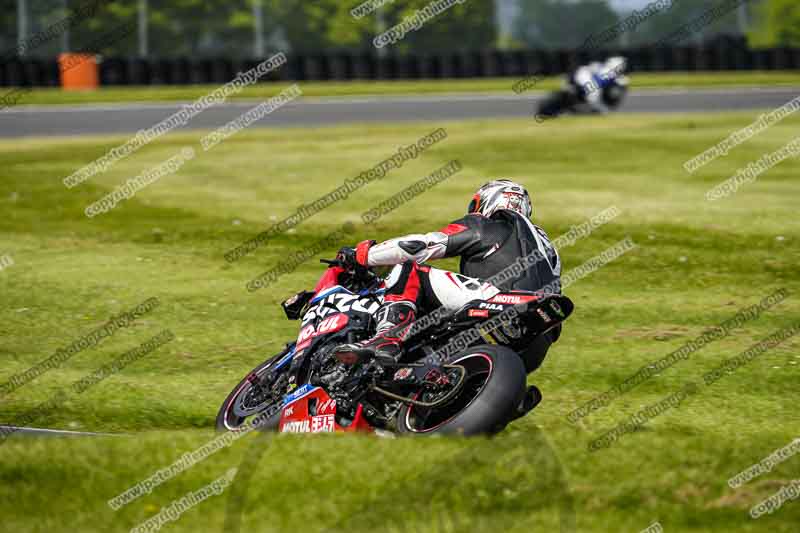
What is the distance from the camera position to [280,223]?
15977 millimetres

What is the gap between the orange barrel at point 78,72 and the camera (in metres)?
38.4

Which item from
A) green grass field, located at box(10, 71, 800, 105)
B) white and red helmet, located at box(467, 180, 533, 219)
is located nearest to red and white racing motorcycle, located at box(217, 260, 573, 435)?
white and red helmet, located at box(467, 180, 533, 219)

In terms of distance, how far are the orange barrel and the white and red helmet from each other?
3366 cm

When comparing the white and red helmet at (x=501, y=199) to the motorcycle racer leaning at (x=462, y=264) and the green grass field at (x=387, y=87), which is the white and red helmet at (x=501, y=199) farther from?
the green grass field at (x=387, y=87)

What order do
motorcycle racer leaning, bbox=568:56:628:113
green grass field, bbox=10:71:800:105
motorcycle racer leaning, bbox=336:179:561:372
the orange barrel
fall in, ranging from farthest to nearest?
1. the orange barrel
2. green grass field, bbox=10:71:800:105
3. motorcycle racer leaning, bbox=568:56:628:113
4. motorcycle racer leaning, bbox=336:179:561:372

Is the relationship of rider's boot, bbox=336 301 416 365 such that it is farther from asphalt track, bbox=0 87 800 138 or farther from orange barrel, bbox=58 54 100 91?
orange barrel, bbox=58 54 100 91

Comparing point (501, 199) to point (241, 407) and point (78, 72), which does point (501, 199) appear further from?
point (78, 72)

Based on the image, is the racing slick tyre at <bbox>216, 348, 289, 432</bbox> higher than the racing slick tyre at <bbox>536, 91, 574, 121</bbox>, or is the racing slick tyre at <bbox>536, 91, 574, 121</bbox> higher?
the racing slick tyre at <bbox>216, 348, 289, 432</bbox>

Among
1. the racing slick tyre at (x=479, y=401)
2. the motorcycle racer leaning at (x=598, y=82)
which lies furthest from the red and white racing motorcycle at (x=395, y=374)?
the motorcycle racer leaning at (x=598, y=82)

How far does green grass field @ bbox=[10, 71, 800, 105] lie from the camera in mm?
35531

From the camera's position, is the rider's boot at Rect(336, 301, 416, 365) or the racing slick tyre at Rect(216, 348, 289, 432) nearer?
the rider's boot at Rect(336, 301, 416, 365)

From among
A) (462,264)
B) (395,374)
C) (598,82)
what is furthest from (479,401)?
(598,82)

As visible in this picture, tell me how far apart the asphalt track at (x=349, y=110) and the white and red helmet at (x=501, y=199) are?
2094 centimetres

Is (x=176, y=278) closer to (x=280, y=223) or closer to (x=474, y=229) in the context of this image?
(x=280, y=223)
